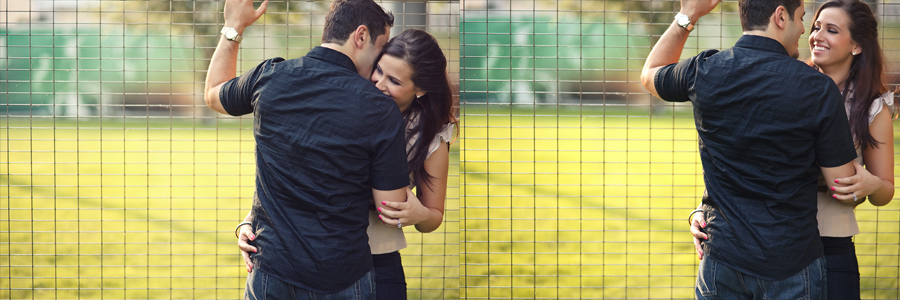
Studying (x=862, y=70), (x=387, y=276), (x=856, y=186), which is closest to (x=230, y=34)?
(x=387, y=276)

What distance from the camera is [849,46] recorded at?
2.31 metres

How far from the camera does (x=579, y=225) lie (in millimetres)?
7668

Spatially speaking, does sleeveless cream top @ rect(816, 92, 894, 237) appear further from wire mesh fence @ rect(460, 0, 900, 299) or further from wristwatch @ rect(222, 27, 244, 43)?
wristwatch @ rect(222, 27, 244, 43)

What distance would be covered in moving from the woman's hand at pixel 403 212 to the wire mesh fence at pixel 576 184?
622 millimetres

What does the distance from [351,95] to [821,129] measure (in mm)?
1317

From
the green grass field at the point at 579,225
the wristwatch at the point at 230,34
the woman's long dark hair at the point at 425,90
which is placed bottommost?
the green grass field at the point at 579,225

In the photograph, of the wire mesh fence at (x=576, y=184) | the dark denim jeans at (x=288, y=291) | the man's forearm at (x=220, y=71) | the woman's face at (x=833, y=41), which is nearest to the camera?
the dark denim jeans at (x=288, y=291)

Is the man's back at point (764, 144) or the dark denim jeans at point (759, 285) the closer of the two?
the man's back at point (764, 144)

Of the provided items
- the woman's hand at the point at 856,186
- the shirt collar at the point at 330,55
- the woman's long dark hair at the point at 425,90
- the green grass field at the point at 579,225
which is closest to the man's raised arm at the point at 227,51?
the shirt collar at the point at 330,55

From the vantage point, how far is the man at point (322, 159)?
1.80 meters

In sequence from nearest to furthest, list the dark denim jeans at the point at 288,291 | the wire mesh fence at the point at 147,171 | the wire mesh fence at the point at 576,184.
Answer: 1. the dark denim jeans at the point at 288,291
2. the wire mesh fence at the point at 147,171
3. the wire mesh fence at the point at 576,184

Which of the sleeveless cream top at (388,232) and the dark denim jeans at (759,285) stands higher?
the sleeveless cream top at (388,232)

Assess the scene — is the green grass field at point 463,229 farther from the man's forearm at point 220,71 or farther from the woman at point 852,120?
the man's forearm at point 220,71

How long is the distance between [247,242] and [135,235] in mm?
6772
